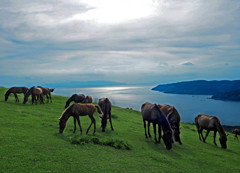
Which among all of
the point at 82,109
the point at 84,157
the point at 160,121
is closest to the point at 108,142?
the point at 84,157

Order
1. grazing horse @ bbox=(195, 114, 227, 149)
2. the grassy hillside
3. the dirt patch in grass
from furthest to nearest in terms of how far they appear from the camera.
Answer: grazing horse @ bbox=(195, 114, 227, 149) → the dirt patch in grass → the grassy hillside

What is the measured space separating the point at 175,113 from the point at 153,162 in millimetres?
5863

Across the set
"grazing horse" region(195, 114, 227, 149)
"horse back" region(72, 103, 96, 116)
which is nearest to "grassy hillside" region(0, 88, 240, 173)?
"horse back" region(72, 103, 96, 116)

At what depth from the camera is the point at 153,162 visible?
8.67 meters

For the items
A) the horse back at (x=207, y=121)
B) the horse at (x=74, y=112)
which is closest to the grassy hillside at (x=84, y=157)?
the horse at (x=74, y=112)

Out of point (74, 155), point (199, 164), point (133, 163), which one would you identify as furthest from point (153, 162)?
point (74, 155)

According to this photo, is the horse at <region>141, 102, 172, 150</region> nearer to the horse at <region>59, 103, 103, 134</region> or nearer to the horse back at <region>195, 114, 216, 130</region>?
the horse at <region>59, 103, 103, 134</region>

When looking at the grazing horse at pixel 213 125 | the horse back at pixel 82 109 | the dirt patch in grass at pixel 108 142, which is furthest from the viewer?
the grazing horse at pixel 213 125

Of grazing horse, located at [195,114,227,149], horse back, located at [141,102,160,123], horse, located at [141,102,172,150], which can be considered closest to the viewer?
horse, located at [141,102,172,150]

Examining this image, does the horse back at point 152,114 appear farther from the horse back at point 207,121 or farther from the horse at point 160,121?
the horse back at point 207,121

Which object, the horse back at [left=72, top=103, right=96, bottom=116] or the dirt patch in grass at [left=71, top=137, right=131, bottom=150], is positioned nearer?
the dirt patch in grass at [left=71, top=137, right=131, bottom=150]

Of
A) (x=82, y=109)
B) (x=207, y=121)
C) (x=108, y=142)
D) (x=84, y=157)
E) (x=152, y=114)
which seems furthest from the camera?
(x=207, y=121)

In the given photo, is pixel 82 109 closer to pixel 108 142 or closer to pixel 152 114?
pixel 108 142

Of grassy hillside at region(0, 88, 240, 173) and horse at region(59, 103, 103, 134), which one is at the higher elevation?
horse at region(59, 103, 103, 134)
